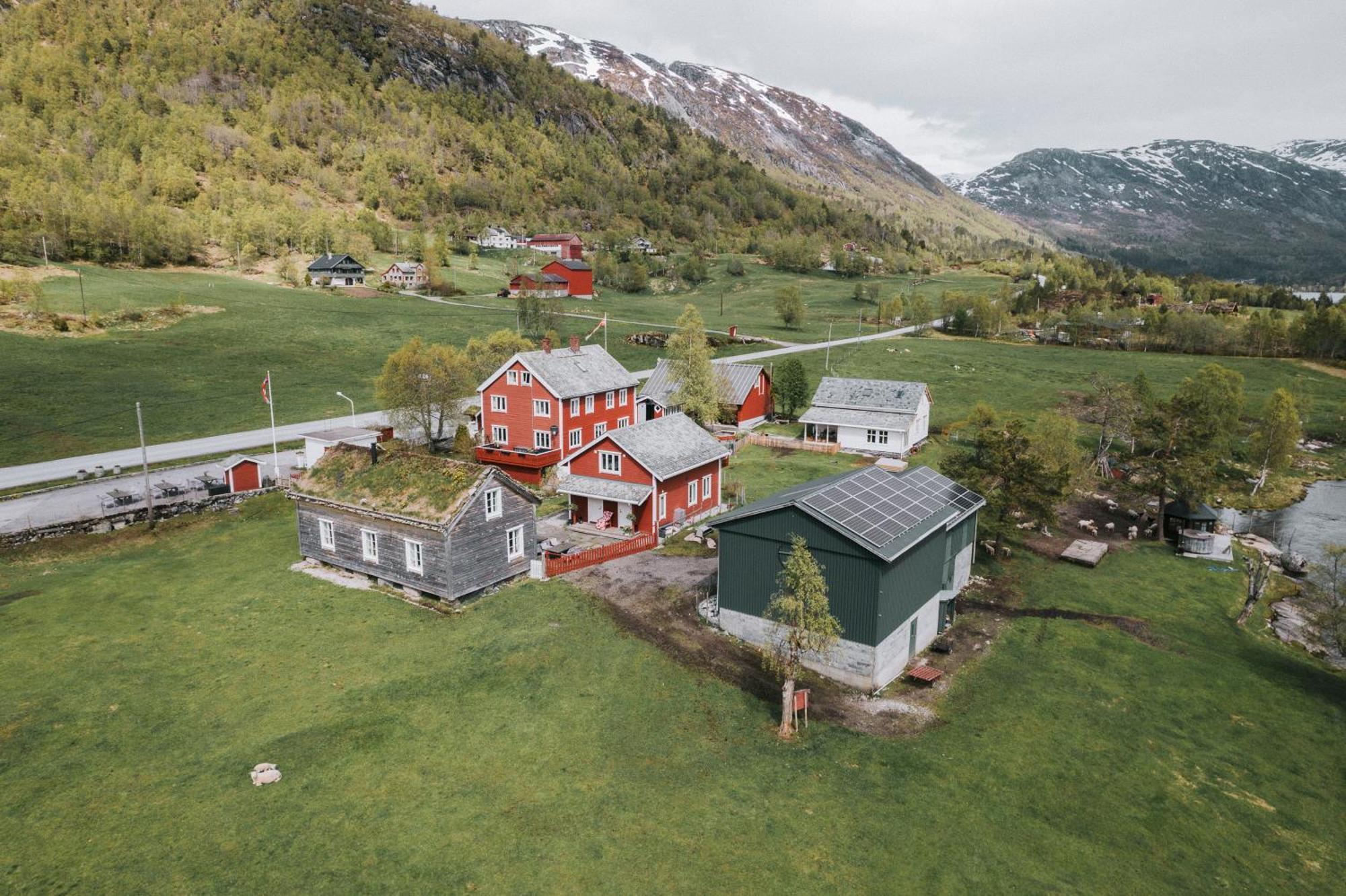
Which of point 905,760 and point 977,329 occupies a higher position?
point 977,329

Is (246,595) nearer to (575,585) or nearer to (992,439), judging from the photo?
(575,585)

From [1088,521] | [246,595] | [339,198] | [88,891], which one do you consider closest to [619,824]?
[88,891]

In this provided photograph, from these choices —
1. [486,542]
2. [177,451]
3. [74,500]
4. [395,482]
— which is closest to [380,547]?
[395,482]

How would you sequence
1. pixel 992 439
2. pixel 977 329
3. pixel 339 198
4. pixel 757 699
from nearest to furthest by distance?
1. pixel 757 699
2. pixel 992 439
3. pixel 977 329
4. pixel 339 198

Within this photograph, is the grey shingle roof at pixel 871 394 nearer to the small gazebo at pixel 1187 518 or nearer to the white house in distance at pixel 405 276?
the small gazebo at pixel 1187 518

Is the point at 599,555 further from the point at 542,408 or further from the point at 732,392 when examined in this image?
the point at 732,392

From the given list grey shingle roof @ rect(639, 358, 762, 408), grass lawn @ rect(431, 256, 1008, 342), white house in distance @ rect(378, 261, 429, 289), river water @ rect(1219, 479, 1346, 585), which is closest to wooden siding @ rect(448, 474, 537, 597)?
grey shingle roof @ rect(639, 358, 762, 408)
